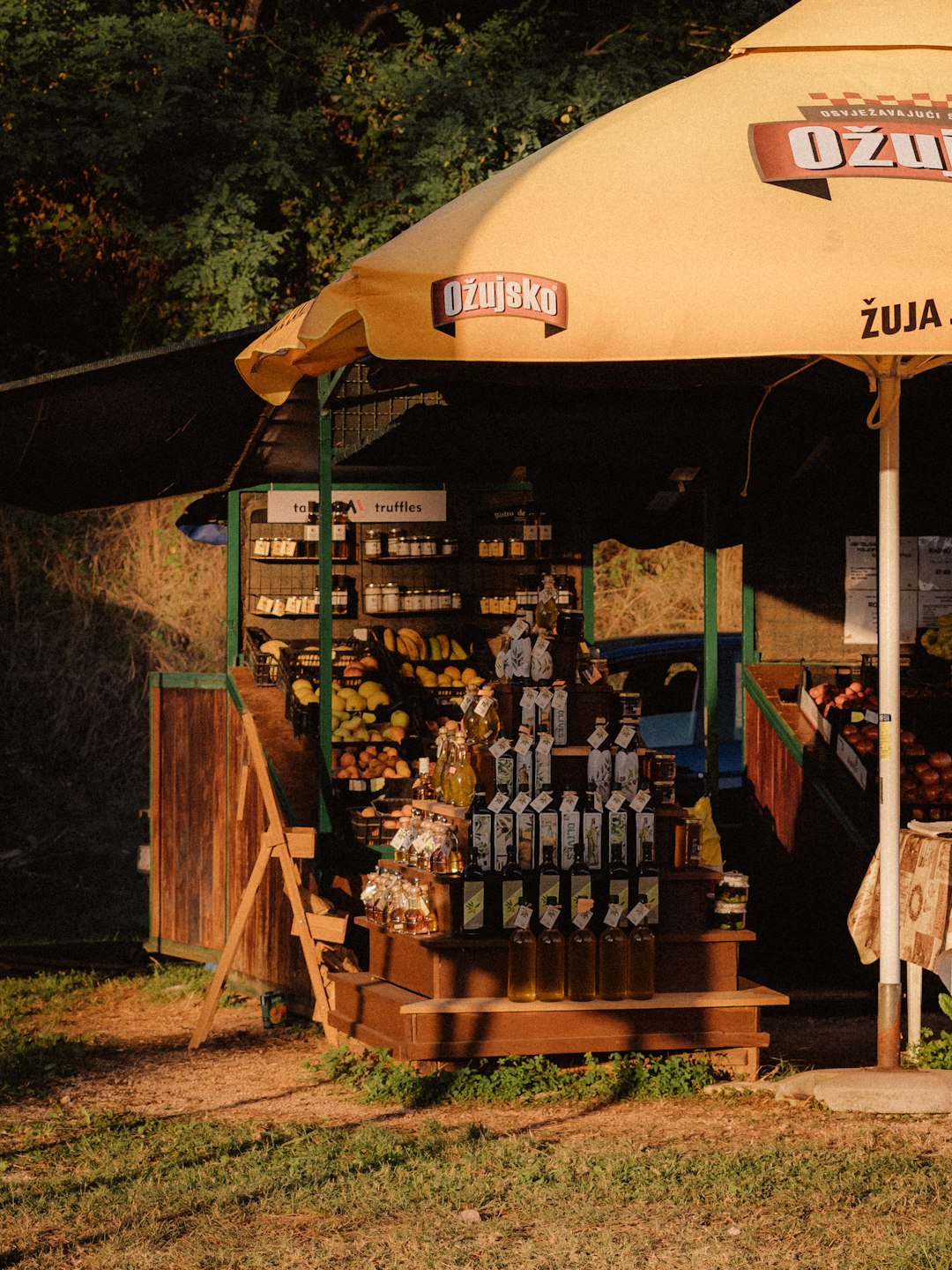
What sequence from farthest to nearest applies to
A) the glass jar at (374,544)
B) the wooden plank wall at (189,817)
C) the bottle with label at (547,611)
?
the glass jar at (374,544) < the wooden plank wall at (189,817) < the bottle with label at (547,611)

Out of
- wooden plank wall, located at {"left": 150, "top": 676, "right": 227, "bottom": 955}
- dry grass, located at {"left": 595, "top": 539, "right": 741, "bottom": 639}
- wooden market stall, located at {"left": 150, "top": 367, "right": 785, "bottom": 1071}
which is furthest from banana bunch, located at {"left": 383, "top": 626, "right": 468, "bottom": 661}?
dry grass, located at {"left": 595, "top": 539, "right": 741, "bottom": 639}

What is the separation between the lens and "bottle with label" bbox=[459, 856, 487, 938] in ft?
22.3

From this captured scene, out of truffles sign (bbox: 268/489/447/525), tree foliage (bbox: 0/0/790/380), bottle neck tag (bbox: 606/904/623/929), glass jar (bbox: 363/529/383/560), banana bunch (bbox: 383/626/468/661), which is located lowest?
bottle neck tag (bbox: 606/904/623/929)

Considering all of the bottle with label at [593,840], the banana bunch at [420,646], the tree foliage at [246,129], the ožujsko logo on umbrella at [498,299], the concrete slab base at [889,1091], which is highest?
the tree foliage at [246,129]

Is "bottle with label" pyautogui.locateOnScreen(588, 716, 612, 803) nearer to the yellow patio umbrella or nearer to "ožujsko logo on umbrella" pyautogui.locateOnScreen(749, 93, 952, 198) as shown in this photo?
the yellow patio umbrella

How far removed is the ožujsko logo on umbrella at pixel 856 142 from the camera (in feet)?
17.6

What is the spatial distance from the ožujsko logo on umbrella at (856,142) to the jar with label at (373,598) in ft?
18.5

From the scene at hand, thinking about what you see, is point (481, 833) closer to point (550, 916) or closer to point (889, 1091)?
point (550, 916)

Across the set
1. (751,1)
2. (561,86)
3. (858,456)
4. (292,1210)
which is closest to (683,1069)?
(292,1210)

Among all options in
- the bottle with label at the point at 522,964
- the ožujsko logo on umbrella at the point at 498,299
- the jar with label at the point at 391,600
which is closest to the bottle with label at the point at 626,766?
the bottle with label at the point at 522,964

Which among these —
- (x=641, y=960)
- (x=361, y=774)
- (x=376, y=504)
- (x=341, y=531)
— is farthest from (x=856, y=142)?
(x=341, y=531)

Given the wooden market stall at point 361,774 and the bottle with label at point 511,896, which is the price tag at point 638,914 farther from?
the bottle with label at point 511,896

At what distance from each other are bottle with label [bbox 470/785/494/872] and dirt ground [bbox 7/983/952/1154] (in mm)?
976

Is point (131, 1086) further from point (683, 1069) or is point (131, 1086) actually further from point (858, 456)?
point (858, 456)
